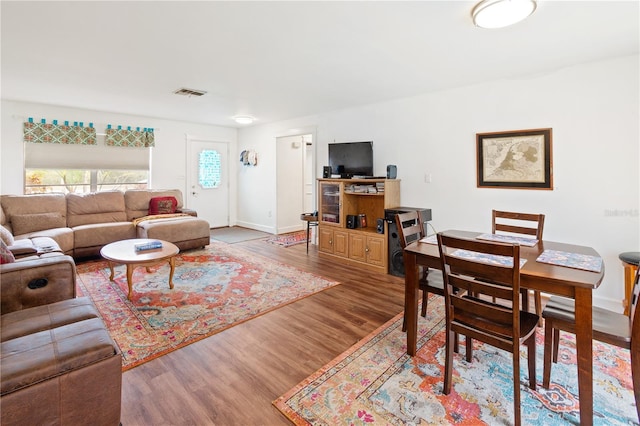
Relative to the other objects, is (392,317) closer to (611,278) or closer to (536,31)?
(611,278)

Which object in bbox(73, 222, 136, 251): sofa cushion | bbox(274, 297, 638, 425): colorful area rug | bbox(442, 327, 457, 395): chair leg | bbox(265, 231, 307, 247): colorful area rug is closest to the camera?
bbox(274, 297, 638, 425): colorful area rug

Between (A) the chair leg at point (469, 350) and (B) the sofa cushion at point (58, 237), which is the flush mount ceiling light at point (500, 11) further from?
(B) the sofa cushion at point (58, 237)

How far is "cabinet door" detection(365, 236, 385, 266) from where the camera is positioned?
13.1 feet

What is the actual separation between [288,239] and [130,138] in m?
3.48

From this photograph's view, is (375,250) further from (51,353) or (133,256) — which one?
(51,353)

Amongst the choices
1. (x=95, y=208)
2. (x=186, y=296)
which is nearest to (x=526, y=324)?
(x=186, y=296)

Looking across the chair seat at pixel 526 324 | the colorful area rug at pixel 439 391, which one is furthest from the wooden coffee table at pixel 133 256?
the chair seat at pixel 526 324

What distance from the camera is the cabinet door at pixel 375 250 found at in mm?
4008

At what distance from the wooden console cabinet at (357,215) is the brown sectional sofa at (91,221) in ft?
6.60

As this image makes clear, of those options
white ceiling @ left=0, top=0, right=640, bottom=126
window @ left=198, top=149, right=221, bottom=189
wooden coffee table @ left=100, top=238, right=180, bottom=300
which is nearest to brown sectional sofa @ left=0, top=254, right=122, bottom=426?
wooden coffee table @ left=100, top=238, right=180, bottom=300

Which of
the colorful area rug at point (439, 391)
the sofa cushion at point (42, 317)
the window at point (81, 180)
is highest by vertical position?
the window at point (81, 180)

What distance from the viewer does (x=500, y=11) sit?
194cm

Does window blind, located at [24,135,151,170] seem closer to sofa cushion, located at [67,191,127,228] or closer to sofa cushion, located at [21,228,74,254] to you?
sofa cushion, located at [67,191,127,228]

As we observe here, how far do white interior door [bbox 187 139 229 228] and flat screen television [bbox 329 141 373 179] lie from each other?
331 cm
